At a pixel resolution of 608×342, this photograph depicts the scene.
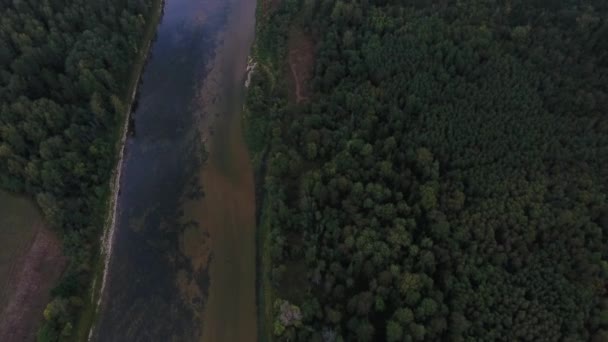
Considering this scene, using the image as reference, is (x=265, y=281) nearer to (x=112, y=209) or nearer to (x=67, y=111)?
(x=112, y=209)

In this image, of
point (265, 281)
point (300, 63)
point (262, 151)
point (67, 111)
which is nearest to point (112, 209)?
point (67, 111)

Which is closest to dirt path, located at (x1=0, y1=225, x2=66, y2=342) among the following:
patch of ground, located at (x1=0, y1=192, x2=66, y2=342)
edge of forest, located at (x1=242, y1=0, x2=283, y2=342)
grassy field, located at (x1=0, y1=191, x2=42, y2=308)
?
patch of ground, located at (x1=0, y1=192, x2=66, y2=342)

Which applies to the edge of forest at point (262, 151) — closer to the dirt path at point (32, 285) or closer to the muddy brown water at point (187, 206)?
the muddy brown water at point (187, 206)

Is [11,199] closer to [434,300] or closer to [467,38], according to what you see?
[434,300]

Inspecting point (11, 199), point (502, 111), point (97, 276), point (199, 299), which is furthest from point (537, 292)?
point (11, 199)

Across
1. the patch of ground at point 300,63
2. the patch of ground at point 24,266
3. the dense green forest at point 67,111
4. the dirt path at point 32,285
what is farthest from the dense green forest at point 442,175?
the patch of ground at point 24,266

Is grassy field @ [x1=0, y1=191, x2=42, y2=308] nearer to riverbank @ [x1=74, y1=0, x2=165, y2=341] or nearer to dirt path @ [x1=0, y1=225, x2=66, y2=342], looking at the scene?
dirt path @ [x1=0, y1=225, x2=66, y2=342]
